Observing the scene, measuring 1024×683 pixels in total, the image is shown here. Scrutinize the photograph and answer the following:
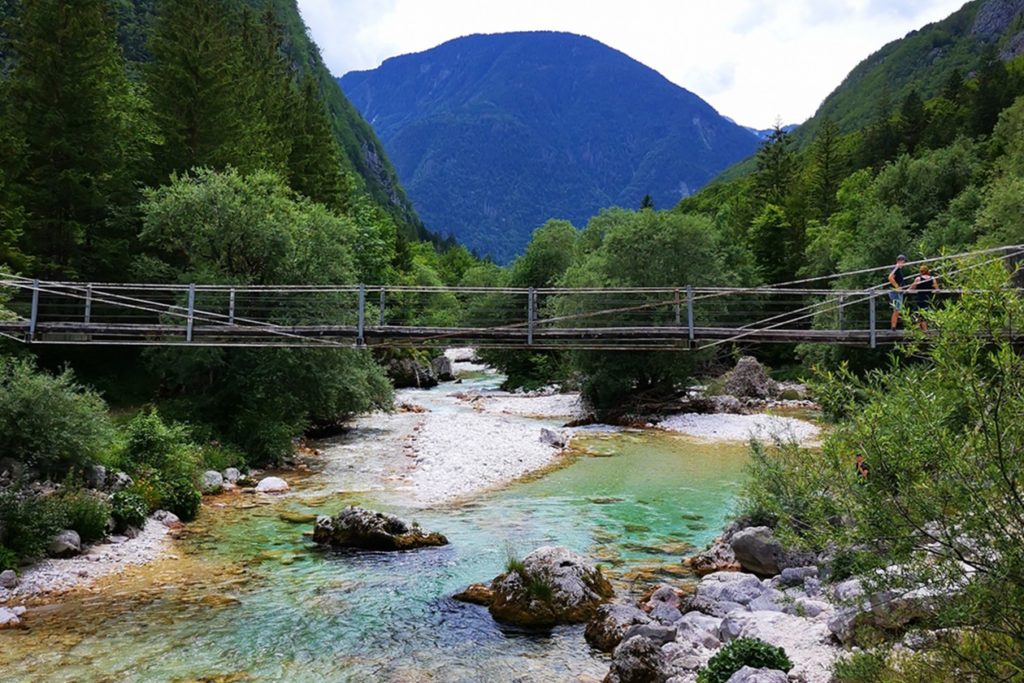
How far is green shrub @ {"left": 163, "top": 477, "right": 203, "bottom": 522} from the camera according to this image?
1445cm

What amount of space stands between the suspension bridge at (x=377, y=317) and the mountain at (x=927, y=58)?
85.8 metres

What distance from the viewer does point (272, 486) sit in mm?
17250

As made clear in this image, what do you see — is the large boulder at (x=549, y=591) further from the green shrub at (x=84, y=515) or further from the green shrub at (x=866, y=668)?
the green shrub at (x=84, y=515)

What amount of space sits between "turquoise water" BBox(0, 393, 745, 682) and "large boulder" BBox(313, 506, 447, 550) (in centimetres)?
31

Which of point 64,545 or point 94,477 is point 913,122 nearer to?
point 94,477

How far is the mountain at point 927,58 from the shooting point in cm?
10731

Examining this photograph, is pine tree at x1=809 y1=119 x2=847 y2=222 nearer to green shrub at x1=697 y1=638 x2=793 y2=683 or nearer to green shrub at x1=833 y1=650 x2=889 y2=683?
green shrub at x1=697 y1=638 x2=793 y2=683

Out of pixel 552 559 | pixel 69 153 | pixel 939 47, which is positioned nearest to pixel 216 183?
pixel 69 153

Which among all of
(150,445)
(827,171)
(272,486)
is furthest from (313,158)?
(827,171)

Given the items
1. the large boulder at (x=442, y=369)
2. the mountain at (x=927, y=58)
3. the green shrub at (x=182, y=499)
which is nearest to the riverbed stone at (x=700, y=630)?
the green shrub at (x=182, y=499)

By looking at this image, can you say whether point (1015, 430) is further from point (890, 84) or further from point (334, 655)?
point (890, 84)

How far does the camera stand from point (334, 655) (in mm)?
8547

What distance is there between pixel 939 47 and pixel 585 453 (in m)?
145

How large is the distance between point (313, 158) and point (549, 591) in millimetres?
38332
